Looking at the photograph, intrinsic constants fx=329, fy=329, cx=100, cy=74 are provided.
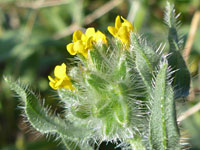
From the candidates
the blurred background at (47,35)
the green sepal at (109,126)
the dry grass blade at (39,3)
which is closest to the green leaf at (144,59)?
the green sepal at (109,126)

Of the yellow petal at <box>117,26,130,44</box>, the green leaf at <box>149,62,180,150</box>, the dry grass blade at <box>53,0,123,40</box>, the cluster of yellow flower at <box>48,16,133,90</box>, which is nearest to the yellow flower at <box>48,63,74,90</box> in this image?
the cluster of yellow flower at <box>48,16,133,90</box>

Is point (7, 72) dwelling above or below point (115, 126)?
above

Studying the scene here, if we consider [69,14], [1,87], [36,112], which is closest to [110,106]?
[36,112]

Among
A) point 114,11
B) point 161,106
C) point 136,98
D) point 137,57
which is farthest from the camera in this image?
point 114,11

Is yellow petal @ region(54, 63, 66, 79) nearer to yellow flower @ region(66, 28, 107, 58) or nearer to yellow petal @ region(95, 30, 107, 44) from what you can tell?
yellow flower @ region(66, 28, 107, 58)

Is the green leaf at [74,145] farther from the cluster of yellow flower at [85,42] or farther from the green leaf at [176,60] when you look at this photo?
the green leaf at [176,60]

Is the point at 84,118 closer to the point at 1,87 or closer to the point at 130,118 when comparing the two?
the point at 130,118

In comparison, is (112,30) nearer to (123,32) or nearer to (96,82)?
(123,32)
